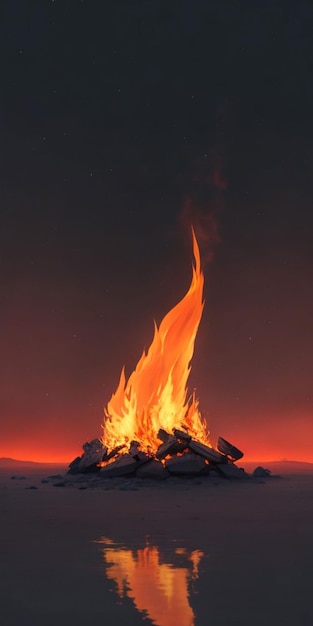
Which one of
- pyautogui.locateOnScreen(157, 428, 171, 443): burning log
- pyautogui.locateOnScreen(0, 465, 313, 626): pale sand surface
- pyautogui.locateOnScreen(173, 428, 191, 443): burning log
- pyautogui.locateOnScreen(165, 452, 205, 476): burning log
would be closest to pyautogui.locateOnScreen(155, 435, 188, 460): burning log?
pyautogui.locateOnScreen(173, 428, 191, 443): burning log

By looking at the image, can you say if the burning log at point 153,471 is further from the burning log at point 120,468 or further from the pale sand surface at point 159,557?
the pale sand surface at point 159,557

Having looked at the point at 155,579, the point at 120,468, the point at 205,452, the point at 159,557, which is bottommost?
the point at 155,579

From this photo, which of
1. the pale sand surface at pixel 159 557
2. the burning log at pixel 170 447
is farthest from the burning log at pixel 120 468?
the pale sand surface at pixel 159 557

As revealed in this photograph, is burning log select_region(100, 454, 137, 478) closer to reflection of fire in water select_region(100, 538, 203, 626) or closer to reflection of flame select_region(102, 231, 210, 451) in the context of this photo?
reflection of flame select_region(102, 231, 210, 451)

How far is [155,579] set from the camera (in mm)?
7773

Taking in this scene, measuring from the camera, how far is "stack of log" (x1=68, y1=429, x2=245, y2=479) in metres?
25.2

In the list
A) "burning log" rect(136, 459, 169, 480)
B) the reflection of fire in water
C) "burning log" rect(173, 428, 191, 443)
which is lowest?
the reflection of fire in water

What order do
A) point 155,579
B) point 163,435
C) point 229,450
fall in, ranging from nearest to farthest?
1. point 155,579
2. point 163,435
3. point 229,450

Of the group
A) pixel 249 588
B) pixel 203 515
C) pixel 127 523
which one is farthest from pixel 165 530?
pixel 249 588

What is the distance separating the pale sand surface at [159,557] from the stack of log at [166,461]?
5.34 metres

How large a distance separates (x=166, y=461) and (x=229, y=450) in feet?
12.1

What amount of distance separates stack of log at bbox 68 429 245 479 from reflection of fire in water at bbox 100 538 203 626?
49.1 feet

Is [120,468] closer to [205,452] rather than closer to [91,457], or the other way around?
[91,457]

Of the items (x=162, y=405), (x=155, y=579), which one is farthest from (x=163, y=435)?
(x=155, y=579)
